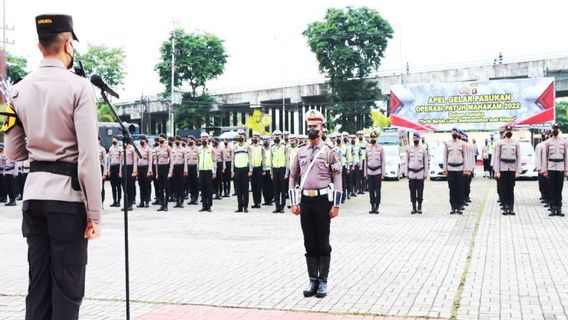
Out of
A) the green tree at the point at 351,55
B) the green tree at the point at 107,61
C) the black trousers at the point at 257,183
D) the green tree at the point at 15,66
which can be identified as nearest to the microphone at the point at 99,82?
the black trousers at the point at 257,183

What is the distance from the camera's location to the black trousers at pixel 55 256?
11.3ft

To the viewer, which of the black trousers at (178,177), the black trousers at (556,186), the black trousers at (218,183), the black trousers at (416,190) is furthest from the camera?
the black trousers at (218,183)

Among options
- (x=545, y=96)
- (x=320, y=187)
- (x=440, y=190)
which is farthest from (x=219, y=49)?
(x=320, y=187)

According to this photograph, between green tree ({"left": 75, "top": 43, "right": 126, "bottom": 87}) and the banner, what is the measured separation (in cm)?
3779

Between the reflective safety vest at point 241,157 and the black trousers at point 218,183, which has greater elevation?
the reflective safety vest at point 241,157

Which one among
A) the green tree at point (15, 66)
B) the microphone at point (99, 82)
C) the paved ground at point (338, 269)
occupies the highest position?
the green tree at point (15, 66)

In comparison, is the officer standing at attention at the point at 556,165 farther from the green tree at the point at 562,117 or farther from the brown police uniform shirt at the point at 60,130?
the green tree at the point at 562,117

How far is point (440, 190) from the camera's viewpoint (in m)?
22.2

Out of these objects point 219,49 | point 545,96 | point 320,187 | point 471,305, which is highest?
point 219,49

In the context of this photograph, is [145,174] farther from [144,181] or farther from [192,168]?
[192,168]

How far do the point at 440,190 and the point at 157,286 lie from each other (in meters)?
16.8

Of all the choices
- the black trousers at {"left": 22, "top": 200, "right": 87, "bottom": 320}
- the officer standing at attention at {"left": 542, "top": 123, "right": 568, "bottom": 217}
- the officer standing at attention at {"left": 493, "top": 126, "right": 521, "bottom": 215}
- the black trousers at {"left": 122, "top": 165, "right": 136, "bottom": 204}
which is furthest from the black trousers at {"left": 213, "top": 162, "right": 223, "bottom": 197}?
the black trousers at {"left": 22, "top": 200, "right": 87, "bottom": 320}

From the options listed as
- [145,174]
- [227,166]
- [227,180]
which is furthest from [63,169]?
[227,180]

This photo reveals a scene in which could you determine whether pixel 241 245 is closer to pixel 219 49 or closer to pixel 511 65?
pixel 511 65
